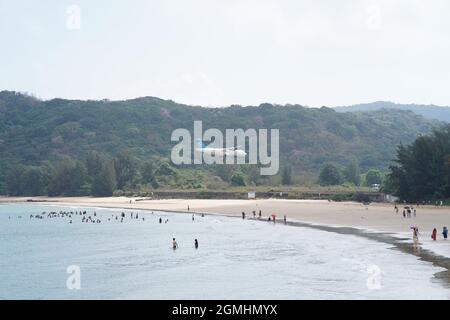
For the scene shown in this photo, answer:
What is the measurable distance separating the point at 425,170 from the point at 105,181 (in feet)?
266

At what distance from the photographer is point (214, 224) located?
242 ft

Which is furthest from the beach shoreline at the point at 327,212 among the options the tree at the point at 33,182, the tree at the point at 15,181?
the tree at the point at 15,181

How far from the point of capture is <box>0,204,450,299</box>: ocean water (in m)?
31.4

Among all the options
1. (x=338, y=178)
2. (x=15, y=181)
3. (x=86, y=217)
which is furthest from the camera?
(x=15, y=181)

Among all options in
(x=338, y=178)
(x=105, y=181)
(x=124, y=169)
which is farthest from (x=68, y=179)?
(x=338, y=178)

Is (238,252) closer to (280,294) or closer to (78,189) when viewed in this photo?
(280,294)

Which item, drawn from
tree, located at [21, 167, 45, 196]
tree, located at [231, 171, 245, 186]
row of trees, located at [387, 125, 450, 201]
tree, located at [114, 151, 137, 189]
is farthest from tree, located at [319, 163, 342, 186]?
tree, located at [21, 167, 45, 196]

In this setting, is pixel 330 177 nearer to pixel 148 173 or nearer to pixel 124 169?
pixel 148 173

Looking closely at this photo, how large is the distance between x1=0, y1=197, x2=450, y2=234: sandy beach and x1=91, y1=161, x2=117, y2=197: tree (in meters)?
12.2

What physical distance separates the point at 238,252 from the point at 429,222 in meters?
19.3

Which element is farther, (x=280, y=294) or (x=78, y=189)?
(x=78, y=189)

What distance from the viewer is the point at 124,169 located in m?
149

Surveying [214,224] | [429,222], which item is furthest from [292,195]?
[429,222]
